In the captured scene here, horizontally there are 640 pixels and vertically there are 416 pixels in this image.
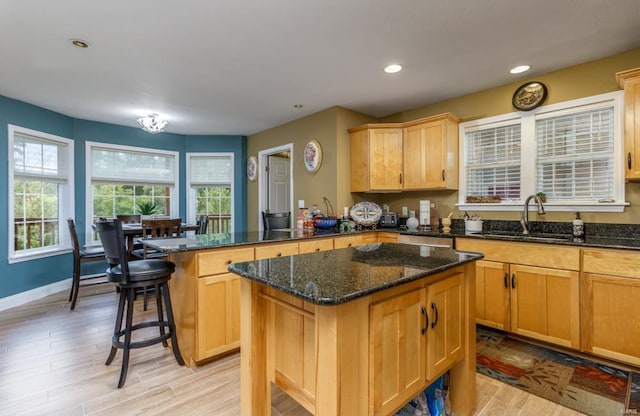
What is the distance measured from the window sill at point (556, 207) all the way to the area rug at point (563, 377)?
51.3 inches

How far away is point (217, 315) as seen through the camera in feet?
7.48

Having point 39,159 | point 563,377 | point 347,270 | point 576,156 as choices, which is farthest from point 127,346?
point 576,156

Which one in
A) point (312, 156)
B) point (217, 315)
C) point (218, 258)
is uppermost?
point (312, 156)

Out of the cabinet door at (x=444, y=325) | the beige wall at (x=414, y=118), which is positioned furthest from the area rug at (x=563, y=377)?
the beige wall at (x=414, y=118)

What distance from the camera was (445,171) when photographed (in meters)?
3.52

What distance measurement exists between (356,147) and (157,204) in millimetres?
3709

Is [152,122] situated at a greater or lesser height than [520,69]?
→ lesser

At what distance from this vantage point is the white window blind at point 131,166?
4.80 m

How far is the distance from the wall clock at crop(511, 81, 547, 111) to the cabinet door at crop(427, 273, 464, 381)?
95.4 inches

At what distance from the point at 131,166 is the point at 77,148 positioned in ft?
2.45

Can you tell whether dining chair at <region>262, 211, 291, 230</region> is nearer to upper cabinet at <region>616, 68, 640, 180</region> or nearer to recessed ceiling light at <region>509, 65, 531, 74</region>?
recessed ceiling light at <region>509, 65, 531, 74</region>

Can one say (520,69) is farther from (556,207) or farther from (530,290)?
(530,290)

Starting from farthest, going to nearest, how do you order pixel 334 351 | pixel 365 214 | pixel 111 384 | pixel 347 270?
pixel 365 214 → pixel 111 384 → pixel 347 270 → pixel 334 351

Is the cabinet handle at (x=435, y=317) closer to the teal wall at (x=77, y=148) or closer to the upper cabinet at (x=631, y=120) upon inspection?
the upper cabinet at (x=631, y=120)
